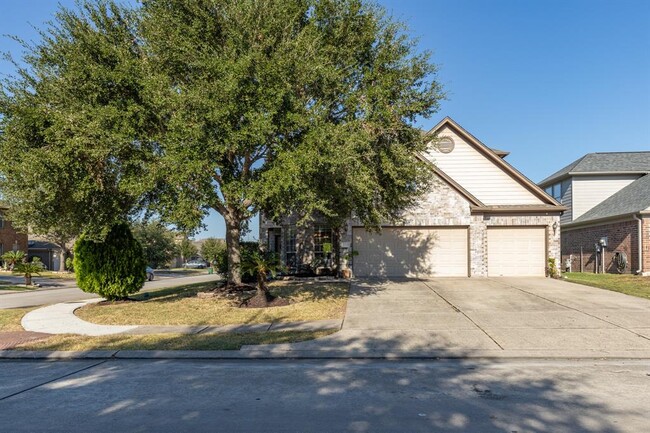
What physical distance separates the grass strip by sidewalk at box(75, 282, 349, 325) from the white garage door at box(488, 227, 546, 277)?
336 inches

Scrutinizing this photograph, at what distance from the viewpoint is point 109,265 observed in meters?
14.4

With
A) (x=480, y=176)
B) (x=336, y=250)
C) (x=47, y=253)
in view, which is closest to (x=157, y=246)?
(x=47, y=253)

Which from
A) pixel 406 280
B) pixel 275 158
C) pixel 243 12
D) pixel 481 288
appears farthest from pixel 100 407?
Result: pixel 406 280

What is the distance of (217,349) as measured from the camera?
8.55 metres

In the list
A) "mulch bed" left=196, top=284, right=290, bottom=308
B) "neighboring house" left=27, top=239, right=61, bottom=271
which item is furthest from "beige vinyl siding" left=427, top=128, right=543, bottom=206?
"neighboring house" left=27, top=239, right=61, bottom=271

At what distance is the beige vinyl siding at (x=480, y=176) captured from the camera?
21.4 metres

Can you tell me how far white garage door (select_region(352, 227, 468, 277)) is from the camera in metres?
20.9

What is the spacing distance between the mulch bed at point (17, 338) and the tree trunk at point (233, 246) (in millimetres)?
6161

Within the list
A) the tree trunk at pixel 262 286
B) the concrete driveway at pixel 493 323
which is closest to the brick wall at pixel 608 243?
the concrete driveway at pixel 493 323

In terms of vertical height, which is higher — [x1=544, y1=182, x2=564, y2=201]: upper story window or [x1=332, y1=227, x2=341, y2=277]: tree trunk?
[x1=544, y1=182, x2=564, y2=201]: upper story window

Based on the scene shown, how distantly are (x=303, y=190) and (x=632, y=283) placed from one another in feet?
48.1

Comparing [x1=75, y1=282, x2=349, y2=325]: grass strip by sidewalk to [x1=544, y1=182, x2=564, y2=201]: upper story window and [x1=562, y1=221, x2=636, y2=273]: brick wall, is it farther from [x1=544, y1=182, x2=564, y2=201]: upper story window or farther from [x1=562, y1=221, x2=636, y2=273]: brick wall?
[x1=544, y1=182, x2=564, y2=201]: upper story window

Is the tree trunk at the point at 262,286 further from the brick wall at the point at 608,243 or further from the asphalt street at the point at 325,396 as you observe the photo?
the brick wall at the point at 608,243

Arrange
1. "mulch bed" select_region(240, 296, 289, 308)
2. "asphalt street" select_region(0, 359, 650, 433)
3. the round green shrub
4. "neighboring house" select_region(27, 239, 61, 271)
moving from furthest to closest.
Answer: "neighboring house" select_region(27, 239, 61, 271)
the round green shrub
"mulch bed" select_region(240, 296, 289, 308)
"asphalt street" select_region(0, 359, 650, 433)
